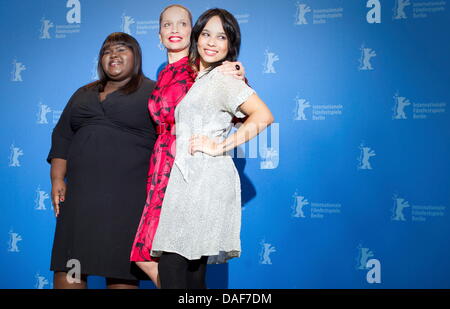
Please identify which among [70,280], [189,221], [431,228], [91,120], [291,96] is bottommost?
[70,280]

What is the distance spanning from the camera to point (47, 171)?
2990mm

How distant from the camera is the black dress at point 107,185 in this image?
2104 mm

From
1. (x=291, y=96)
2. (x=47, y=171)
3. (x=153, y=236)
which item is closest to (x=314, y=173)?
(x=291, y=96)

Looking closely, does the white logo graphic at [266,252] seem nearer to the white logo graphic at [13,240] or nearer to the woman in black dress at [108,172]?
the woman in black dress at [108,172]

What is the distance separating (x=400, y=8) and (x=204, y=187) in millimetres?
1660

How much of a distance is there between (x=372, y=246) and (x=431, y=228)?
33 centimetres

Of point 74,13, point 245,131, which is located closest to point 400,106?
point 245,131

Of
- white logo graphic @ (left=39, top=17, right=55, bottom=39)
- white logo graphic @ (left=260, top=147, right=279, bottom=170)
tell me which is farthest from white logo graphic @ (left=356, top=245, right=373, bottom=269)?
white logo graphic @ (left=39, top=17, right=55, bottom=39)

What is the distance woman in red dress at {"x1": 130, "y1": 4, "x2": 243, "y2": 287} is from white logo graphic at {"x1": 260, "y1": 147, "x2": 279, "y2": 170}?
2.74 ft

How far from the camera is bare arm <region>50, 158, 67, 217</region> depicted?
2.32 meters

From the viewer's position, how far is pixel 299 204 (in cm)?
271

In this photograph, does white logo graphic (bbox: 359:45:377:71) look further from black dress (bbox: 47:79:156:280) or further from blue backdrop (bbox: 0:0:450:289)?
black dress (bbox: 47:79:156:280)

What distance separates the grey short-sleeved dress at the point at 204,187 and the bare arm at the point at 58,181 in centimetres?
80

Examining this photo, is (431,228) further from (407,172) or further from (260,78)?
(260,78)
